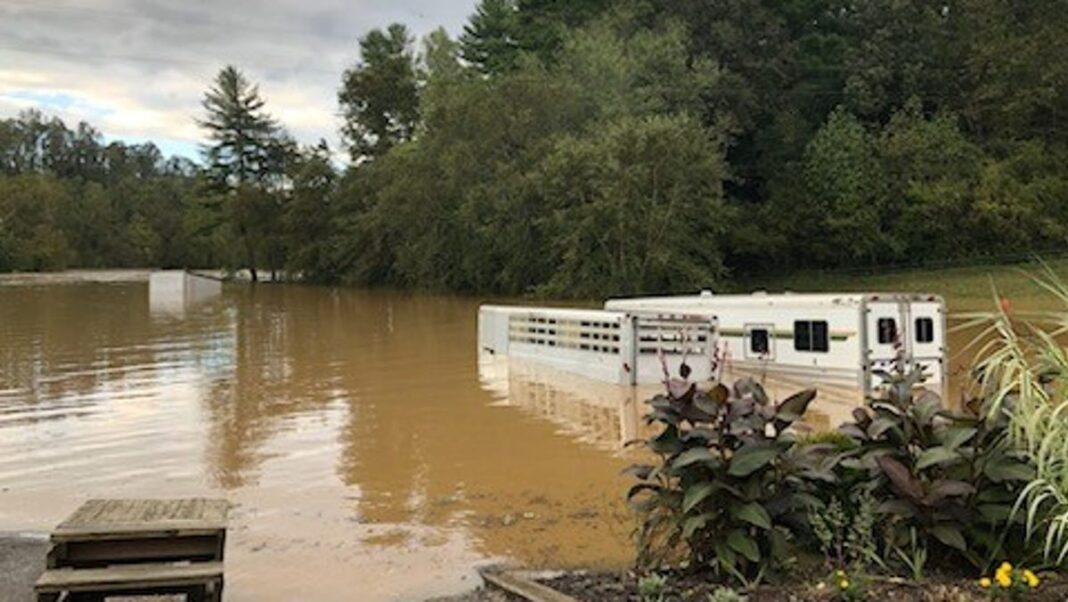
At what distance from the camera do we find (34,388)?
1659 centimetres

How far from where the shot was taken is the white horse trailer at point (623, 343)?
52.9ft

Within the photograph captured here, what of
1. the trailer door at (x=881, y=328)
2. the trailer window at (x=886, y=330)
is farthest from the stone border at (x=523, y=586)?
the trailer window at (x=886, y=330)

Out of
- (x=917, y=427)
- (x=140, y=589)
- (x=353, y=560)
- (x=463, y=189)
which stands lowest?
(x=353, y=560)

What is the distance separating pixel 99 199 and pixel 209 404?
92.7 metres

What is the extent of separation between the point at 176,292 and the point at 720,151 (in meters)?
27.8

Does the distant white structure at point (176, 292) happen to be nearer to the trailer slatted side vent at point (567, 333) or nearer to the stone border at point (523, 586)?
the trailer slatted side vent at point (567, 333)

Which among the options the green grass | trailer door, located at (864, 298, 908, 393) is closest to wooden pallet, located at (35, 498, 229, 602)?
trailer door, located at (864, 298, 908, 393)

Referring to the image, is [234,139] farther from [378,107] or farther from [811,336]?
[811,336]

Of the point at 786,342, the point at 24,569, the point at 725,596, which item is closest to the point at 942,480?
the point at 725,596

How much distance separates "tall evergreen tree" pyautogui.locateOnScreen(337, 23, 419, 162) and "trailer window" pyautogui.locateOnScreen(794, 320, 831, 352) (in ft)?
163

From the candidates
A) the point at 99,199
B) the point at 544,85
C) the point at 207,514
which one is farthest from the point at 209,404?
the point at 99,199

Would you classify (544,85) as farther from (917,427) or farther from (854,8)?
(917,427)

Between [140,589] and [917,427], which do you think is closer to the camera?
[140,589]

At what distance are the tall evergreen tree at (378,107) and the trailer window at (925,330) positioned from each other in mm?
51107
